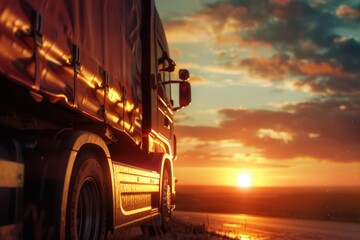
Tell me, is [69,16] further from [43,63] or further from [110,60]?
[110,60]

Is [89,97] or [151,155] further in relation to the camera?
[151,155]

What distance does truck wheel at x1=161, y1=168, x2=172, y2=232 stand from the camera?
907cm

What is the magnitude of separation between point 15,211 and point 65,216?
0.56 m

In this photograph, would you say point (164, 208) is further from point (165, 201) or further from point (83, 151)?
point (83, 151)

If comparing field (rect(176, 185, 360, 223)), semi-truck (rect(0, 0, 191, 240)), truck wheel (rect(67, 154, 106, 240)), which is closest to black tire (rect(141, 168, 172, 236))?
semi-truck (rect(0, 0, 191, 240))

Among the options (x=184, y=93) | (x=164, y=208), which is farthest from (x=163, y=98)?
(x=164, y=208)

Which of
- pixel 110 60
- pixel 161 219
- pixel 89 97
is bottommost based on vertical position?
pixel 161 219

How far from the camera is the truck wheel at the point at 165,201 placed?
357 inches

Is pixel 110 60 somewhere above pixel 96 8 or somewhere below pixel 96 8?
below

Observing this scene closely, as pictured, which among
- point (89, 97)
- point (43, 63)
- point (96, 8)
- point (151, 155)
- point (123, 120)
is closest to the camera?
point (43, 63)

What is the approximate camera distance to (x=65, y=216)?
13.9 ft

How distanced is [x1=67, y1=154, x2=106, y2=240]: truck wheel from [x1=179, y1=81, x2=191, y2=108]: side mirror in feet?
17.3

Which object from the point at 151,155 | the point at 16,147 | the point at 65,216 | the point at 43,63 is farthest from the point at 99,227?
the point at 151,155

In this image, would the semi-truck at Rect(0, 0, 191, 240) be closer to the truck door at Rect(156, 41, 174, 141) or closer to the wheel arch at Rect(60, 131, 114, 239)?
the wheel arch at Rect(60, 131, 114, 239)
